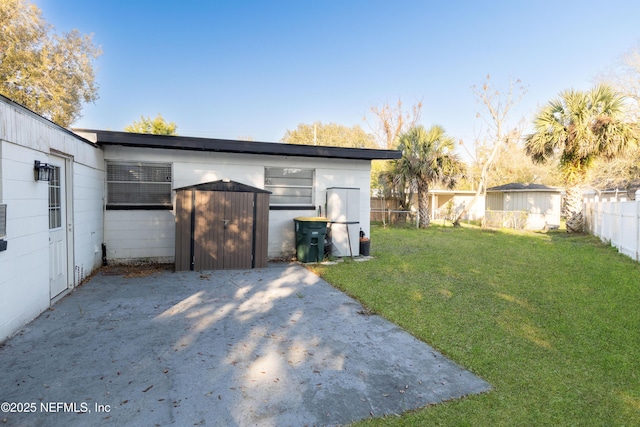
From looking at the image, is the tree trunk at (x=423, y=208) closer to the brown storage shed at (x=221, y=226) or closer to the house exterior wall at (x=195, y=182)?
the house exterior wall at (x=195, y=182)

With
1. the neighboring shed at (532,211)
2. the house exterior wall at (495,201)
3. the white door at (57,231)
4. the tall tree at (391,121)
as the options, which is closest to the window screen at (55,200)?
the white door at (57,231)

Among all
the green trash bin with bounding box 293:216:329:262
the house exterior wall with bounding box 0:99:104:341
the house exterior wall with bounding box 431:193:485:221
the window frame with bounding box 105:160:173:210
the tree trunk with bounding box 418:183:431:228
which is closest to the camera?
the house exterior wall with bounding box 0:99:104:341

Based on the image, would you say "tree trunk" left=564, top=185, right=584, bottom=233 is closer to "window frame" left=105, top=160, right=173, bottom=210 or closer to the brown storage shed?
the brown storage shed

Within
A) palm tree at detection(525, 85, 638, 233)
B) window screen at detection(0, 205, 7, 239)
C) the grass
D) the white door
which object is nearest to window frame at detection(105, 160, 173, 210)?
the white door

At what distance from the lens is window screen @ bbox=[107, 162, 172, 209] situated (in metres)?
→ 7.30

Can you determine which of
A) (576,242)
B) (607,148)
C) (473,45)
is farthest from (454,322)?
(473,45)

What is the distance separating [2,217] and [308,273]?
4772 millimetres

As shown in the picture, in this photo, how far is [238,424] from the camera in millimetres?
2230

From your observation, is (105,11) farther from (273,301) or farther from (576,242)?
(576,242)

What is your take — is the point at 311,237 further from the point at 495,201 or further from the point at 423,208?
the point at 495,201

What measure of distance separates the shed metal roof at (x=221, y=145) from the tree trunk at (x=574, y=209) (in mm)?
9862

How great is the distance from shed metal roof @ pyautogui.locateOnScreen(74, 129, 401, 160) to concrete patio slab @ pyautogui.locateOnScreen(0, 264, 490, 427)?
3311mm

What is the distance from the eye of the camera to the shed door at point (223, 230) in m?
6.73

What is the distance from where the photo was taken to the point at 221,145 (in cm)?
745
